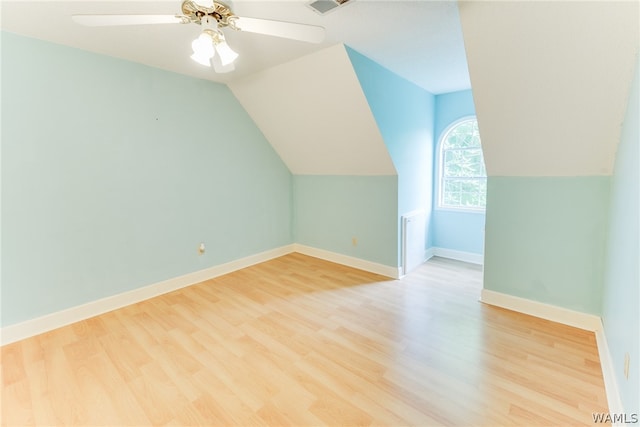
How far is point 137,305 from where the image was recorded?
9.05 ft

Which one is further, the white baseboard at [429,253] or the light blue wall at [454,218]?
the white baseboard at [429,253]

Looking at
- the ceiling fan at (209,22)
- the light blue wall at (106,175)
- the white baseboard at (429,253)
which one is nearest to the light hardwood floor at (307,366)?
the light blue wall at (106,175)

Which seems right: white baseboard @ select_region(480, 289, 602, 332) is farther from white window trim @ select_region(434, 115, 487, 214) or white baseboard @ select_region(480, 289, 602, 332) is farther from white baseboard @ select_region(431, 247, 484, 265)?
white window trim @ select_region(434, 115, 487, 214)

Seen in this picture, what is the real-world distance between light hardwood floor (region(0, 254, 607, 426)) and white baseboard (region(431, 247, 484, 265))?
120cm

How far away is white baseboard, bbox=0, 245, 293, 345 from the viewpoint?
87.0 inches

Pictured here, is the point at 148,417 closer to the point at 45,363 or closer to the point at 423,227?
the point at 45,363

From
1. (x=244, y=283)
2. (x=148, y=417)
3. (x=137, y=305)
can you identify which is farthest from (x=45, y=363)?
(x=244, y=283)

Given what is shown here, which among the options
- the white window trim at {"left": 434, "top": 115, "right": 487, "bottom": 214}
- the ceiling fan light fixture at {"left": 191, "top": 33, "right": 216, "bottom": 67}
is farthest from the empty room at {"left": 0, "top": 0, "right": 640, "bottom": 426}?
the white window trim at {"left": 434, "top": 115, "right": 487, "bottom": 214}

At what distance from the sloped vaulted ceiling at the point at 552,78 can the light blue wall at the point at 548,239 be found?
0.17 m

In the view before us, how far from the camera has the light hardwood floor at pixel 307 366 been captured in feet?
4.96

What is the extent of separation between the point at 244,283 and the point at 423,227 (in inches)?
96.9

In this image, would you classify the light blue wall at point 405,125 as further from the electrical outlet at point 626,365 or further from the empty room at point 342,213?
the electrical outlet at point 626,365

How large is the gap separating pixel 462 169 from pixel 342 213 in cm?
183

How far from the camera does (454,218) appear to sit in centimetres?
402
